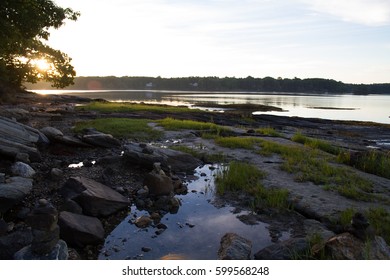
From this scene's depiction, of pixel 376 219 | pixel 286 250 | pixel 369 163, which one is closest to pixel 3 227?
pixel 286 250

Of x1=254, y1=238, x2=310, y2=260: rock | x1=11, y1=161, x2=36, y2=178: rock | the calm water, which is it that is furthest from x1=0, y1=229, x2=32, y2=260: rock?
the calm water

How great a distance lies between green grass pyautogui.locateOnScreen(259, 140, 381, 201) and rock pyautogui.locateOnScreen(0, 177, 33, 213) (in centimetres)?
902

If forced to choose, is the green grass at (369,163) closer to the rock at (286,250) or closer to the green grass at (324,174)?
the green grass at (324,174)

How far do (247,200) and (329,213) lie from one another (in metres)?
2.42

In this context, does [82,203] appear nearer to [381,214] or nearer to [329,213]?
[329,213]

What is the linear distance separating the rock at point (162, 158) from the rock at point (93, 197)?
10.3 ft

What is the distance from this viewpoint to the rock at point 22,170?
32.2 feet

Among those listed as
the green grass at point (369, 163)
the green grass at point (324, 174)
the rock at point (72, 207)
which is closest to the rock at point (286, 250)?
the rock at point (72, 207)

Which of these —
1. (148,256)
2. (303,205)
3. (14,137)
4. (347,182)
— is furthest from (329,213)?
(14,137)

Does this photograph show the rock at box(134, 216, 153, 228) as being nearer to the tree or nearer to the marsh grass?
the marsh grass

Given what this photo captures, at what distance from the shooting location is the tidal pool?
22.0 feet

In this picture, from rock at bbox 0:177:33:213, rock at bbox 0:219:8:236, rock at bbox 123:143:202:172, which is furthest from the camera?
rock at bbox 123:143:202:172

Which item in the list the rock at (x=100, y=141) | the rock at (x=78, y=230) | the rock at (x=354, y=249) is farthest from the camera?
the rock at (x=100, y=141)

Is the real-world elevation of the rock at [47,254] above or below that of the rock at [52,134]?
below
